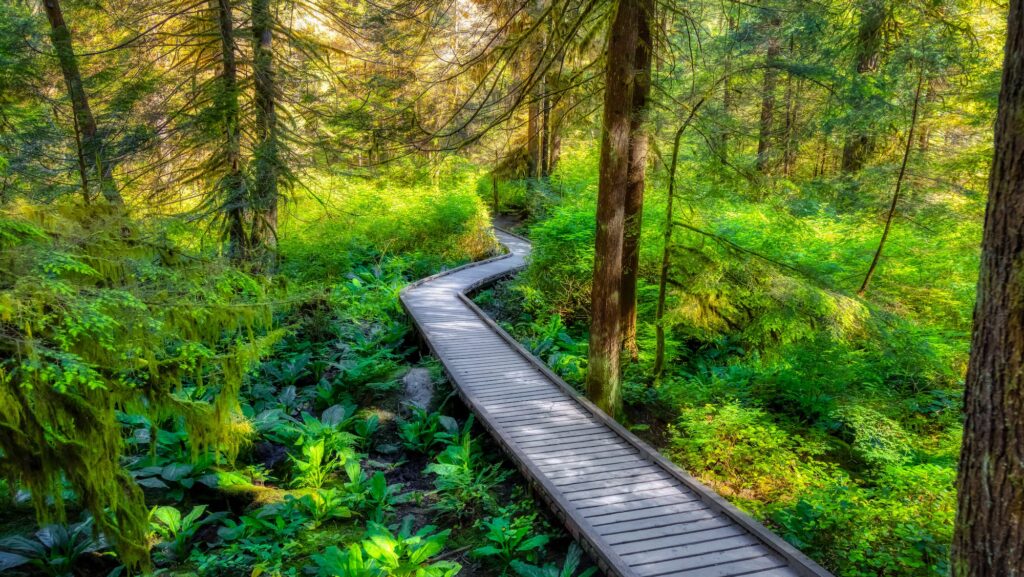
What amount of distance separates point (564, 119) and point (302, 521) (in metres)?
7.35

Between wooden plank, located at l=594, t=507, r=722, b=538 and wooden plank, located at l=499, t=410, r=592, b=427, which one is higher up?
wooden plank, located at l=499, t=410, r=592, b=427

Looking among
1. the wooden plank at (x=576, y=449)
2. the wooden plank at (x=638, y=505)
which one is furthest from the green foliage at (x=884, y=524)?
the wooden plank at (x=576, y=449)

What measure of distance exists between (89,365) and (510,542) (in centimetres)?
444

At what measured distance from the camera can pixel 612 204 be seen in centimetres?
793

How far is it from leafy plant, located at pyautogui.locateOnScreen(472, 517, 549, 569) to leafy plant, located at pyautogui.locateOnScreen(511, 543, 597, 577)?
0.27 metres

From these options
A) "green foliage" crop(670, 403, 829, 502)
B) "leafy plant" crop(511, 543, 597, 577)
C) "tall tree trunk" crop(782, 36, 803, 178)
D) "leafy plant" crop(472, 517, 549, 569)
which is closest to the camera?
"leafy plant" crop(511, 543, 597, 577)

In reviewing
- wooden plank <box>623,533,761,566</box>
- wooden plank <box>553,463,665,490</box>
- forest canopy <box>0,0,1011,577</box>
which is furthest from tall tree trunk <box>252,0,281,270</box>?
wooden plank <box>623,533,761,566</box>

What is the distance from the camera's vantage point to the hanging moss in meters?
3.05

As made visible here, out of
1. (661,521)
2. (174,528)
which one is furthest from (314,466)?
(661,521)

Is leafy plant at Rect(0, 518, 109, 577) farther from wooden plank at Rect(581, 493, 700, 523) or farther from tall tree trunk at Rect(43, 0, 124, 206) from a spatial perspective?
tall tree trunk at Rect(43, 0, 124, 206)

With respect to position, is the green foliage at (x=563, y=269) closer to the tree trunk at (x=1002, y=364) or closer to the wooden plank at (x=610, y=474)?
the wooden plank at (x=610, y=474)

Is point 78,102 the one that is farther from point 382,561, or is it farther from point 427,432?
point 382,561

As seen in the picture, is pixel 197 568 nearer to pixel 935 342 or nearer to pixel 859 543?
pixel 859 543

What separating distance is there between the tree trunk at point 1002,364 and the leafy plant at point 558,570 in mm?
3231
